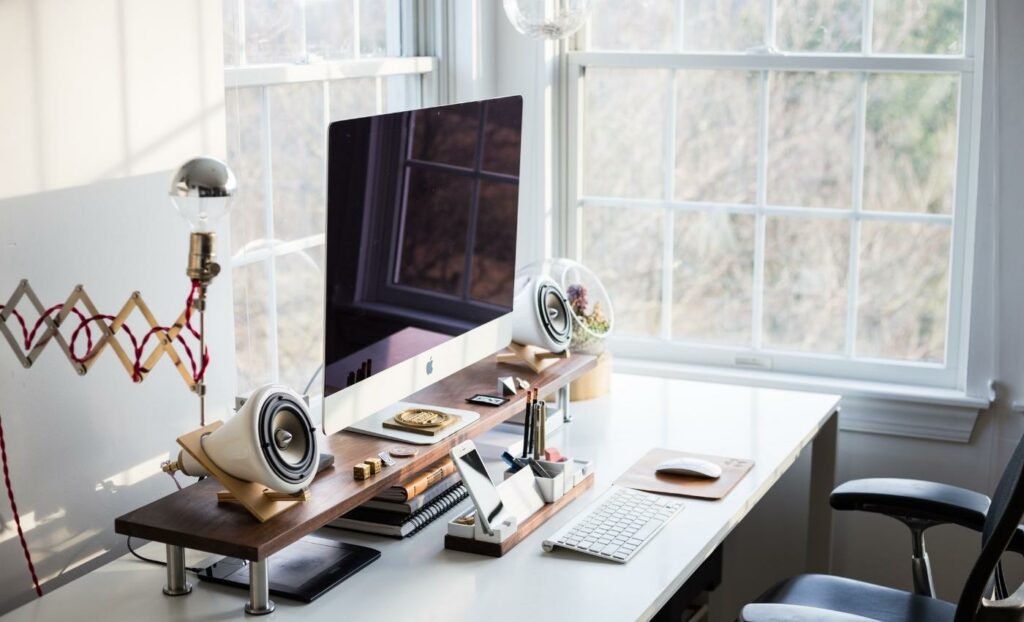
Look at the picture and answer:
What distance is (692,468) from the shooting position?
2.43m

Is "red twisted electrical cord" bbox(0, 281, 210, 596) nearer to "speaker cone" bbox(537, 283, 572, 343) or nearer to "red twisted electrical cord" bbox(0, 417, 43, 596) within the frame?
"red twisted electrical cord" bbox(0, 417, 43, 596)

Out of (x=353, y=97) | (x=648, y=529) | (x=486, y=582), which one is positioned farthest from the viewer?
(x=353, y=97)

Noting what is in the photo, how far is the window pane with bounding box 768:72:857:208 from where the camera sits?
3.13m

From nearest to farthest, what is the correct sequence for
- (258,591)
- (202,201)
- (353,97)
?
(202,201) → (258,591) → (353,97)

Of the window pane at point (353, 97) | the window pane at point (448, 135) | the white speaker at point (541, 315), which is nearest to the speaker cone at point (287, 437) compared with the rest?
the window pane at point (448, 135)

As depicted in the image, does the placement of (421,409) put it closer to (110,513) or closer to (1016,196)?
(110,513)

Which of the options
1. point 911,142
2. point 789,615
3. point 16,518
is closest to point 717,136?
point 911,142

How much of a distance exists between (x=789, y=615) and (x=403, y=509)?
670mm

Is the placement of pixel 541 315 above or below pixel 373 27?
below

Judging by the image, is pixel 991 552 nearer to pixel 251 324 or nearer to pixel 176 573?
pixel 176 573

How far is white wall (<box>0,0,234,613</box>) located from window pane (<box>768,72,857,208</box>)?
1.52 meters

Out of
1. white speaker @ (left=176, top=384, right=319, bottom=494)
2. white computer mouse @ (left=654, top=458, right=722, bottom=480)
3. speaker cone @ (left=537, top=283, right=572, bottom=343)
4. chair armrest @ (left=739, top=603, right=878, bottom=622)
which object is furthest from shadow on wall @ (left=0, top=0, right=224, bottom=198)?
chair armrest @ (left=739, top=603, right=878, bottom=622)

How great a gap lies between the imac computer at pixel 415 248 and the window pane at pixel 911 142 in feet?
3.37

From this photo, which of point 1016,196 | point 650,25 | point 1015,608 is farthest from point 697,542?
point 650,25
